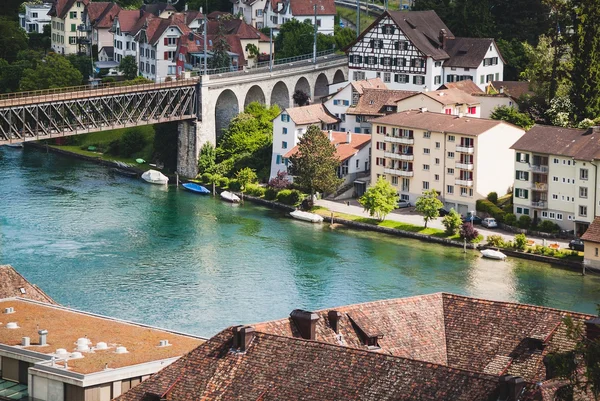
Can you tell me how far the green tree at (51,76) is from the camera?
118 m

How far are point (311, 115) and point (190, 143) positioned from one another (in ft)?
30.2

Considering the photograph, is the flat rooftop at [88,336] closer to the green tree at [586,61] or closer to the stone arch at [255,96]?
the green tree at [586,61]

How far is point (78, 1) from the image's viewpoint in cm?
14325

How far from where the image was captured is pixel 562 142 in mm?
83375

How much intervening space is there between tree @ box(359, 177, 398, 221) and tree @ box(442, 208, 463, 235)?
14.4 feet

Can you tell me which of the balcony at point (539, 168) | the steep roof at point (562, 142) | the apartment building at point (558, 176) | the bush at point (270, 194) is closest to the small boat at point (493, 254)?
the apartment building at point (558, 176)

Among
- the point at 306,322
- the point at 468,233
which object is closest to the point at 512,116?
the point at 468,233

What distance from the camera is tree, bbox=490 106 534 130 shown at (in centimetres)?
9456

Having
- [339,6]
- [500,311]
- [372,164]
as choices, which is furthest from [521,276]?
[339,6]

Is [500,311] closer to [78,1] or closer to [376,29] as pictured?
[376,29]

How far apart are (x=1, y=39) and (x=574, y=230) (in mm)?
68047

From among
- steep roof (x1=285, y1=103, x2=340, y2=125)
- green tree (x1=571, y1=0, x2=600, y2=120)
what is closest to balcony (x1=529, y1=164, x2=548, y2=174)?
green tree (x1=571, y1=0, x2=600, y2=120)

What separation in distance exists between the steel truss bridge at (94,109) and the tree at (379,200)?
2056cm

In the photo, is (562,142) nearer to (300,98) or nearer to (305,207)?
(305,207)
